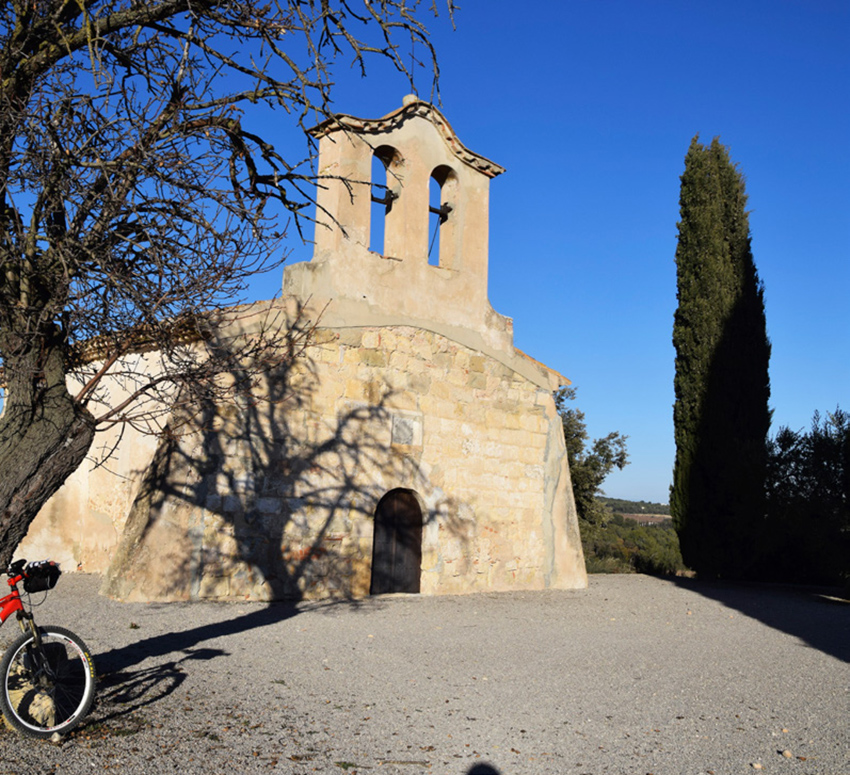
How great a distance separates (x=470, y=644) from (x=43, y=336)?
495 cm

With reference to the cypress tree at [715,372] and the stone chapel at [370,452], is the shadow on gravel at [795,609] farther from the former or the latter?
the stone chapel at [370,452]

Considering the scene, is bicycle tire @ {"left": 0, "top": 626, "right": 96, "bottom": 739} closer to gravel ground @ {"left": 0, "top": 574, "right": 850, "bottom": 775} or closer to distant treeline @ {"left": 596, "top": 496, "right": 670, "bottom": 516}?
gravel ground @ {"left": 0, "top": 574, "right": 850, "bottom": 775}

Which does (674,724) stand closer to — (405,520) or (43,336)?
(43,336)

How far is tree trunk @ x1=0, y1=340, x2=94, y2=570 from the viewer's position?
425 cm

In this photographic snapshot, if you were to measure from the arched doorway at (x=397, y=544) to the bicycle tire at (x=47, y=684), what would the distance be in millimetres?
6825

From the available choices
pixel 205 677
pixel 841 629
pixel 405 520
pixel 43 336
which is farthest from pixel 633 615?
pixel 43 336

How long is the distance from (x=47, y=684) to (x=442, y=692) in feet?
8.85

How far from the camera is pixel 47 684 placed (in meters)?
4.01

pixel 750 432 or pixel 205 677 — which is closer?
pixel 205 677

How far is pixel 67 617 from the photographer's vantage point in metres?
7.66

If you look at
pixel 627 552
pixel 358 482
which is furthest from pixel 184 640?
pixel 627 552

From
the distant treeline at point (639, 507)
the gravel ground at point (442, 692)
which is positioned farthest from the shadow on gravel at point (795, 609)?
the distant treeline at point (639, 507)

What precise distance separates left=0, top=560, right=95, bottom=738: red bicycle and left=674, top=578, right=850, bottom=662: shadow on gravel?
21.8 ft

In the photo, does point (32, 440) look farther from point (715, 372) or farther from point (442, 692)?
point (715, 372)
